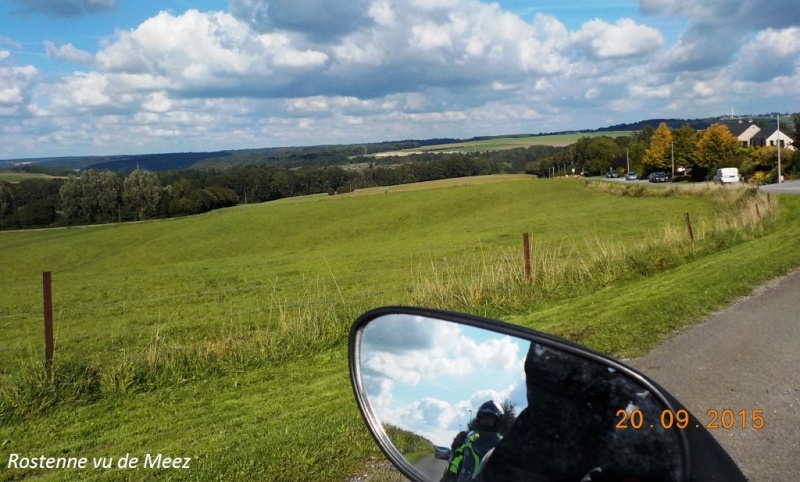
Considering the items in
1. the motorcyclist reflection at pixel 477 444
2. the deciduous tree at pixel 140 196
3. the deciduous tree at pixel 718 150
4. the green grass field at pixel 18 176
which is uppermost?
the green grass field at pixel 18 176

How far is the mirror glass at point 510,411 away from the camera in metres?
1.53

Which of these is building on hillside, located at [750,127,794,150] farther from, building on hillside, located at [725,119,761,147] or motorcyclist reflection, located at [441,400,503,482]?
motorcyclist reflection, located at [441,400,503,482]

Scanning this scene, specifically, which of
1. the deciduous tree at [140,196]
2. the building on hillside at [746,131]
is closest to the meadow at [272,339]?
the deciduous tree at [140,196]

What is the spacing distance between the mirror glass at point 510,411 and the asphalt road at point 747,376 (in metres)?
2.55

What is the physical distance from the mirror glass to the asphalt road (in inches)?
100

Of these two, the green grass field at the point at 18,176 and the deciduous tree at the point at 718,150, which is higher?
the green grass field at the point at 18,176

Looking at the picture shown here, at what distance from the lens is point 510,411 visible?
5.80 ft

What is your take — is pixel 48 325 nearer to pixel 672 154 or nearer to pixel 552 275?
pixel 552 275

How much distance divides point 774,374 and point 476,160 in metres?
124

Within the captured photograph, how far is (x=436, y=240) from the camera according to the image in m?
39.8

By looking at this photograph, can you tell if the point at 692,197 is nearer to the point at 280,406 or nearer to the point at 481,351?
the point at 280,406

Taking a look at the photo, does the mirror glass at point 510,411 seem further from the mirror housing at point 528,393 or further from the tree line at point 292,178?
the tree line at point 292,178

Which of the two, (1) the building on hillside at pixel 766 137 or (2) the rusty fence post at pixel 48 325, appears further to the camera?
(1) the building on hillside at pixel 766 137

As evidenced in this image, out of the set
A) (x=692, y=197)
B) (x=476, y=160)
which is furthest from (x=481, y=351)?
(x=476, y=160)
